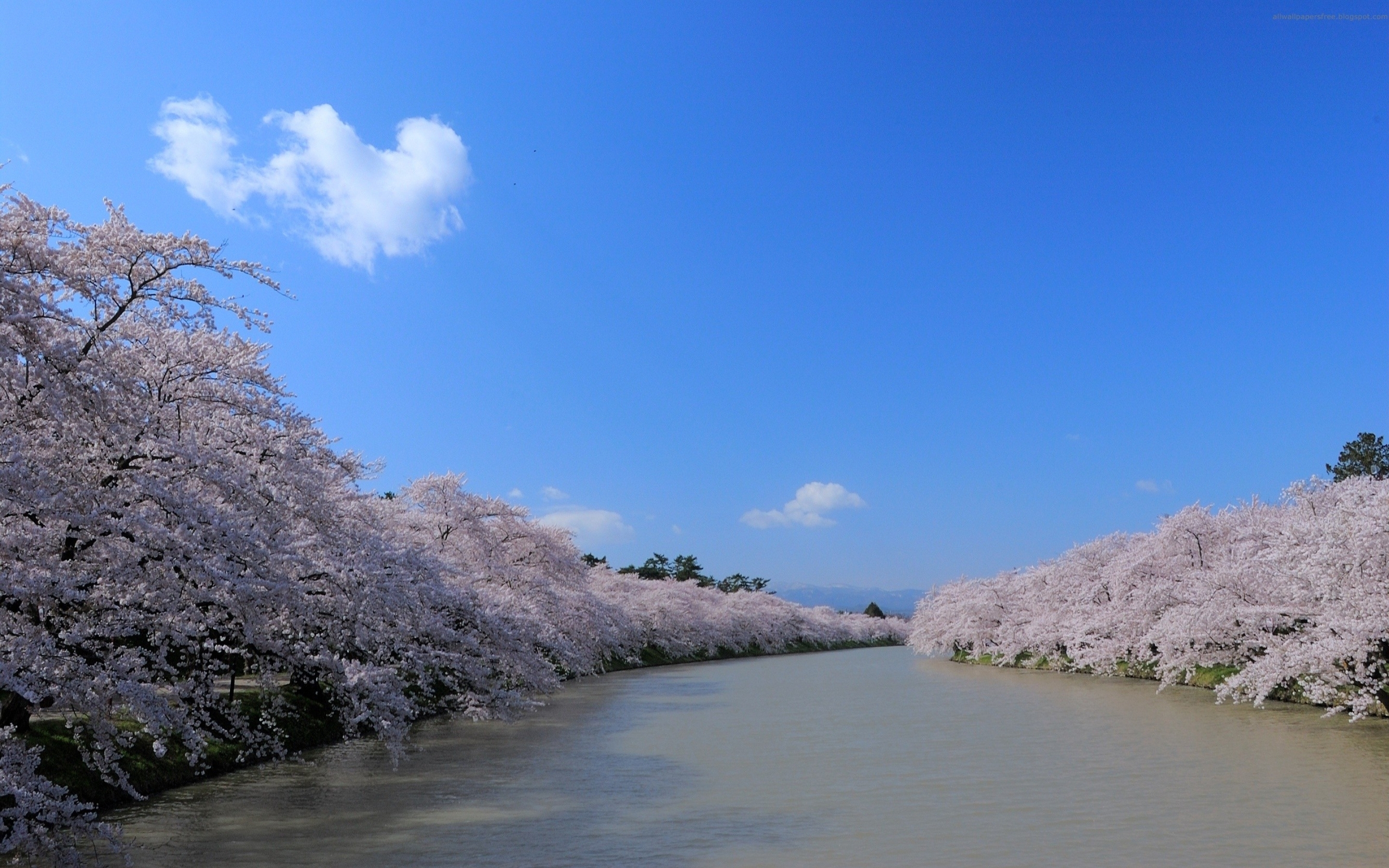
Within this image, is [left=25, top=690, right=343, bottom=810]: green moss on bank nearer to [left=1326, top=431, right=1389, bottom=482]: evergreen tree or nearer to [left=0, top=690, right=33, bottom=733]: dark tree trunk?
[left=0, top=690, right=33, bottom=733]: dark tree trunk

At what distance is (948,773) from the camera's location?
1611 centimetres

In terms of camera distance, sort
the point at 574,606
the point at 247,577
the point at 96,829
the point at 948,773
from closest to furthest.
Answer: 1. the point at 96,829
2. the point at 247,577
3. the point at 948,773
4. the point at 574,606

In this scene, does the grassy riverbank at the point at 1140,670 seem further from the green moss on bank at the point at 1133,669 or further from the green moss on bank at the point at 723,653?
the green moss on bank at the point at 723,653

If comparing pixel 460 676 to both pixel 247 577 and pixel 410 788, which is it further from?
pixel 247 577

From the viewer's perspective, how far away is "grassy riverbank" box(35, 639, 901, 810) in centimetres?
1319

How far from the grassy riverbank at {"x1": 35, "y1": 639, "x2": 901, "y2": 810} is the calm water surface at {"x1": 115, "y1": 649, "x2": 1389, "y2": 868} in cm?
55

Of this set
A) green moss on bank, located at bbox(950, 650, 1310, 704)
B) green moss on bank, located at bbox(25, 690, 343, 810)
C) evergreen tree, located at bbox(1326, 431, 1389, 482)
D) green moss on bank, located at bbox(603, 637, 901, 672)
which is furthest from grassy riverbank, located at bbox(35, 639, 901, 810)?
evergreen tree, located at bbox(1326, 431, 1389, 482)

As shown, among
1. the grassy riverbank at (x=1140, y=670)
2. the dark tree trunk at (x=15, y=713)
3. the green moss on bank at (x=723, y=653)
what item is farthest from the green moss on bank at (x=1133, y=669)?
the dark tree trunk at (x=15, y=713)

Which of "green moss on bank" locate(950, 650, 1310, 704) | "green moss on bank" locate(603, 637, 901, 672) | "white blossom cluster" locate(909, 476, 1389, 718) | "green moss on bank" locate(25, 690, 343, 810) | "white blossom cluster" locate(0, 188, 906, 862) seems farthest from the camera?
"green moss on bank" locate(603, 637, 901, 672)

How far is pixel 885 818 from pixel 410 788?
26.4ft

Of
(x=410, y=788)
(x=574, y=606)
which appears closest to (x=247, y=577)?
(x=410, y=788)

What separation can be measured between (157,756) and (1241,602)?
26.7m

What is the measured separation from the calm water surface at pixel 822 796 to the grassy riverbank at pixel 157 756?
55 cm

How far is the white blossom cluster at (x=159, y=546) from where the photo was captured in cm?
859
